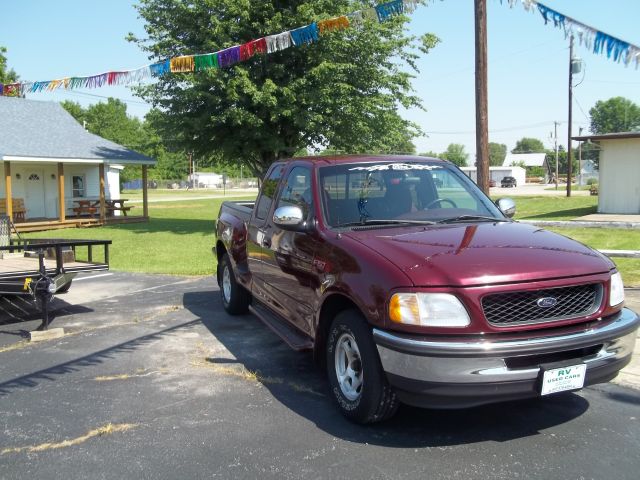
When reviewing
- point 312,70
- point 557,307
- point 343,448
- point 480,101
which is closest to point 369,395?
point 343,448

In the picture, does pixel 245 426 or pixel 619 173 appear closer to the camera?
pixel 245 426

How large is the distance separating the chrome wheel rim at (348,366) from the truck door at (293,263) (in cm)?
49

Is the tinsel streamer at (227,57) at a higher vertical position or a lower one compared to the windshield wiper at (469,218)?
higher

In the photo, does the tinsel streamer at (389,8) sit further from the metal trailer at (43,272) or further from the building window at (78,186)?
the building window at (78,186)

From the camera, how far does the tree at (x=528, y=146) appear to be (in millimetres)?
172750

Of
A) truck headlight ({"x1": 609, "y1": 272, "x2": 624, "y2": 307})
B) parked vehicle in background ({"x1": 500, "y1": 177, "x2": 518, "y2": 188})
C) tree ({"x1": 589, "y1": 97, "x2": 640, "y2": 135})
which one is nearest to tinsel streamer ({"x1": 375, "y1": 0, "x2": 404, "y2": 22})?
truck headlight ({"x1": 609, "y1": 272, "x2": 624, "y2": 307})

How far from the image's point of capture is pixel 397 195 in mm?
4965

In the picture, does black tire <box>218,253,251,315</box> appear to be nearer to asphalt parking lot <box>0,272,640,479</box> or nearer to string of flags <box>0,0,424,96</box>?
asphalt parking lot <box>0,272,640,479</box>

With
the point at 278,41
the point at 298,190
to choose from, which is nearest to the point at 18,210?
the point at 278,41

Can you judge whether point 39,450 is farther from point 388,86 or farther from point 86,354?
point 388,86

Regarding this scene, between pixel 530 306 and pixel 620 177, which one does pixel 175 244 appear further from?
pixel 620 177

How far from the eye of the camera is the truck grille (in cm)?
347

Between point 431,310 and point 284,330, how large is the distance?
2.04 metres

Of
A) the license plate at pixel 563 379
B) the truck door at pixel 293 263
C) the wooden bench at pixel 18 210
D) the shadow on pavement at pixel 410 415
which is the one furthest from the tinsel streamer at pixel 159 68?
the wooden bench at pixel 18 210
